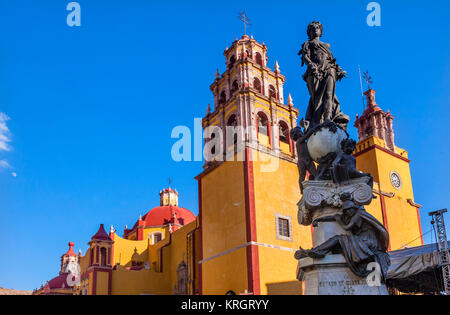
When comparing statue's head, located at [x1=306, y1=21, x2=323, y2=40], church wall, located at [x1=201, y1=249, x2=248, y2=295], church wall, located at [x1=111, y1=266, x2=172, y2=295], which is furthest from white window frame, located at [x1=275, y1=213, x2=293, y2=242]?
statue's head, located at [x1=306, y1=21, x2=323, y2=40]

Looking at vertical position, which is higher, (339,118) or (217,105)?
(217,105)

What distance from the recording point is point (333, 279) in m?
5.04

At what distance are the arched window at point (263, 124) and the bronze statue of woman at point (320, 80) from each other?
1500 centimetres

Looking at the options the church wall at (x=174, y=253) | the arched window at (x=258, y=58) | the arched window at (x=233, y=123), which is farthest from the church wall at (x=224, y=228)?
the arched window at (x=258, y=58)

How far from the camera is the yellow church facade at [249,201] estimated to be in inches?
745

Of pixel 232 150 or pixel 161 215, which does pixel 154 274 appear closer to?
pixel 161 215

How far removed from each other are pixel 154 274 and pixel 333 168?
25254 millimetres

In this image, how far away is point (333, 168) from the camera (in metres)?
5.57

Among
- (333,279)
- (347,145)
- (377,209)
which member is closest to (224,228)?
(377,209)

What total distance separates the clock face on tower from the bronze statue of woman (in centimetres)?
2027

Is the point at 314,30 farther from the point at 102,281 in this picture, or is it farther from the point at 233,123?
the point at 102,281

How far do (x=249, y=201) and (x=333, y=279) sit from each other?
14.0m

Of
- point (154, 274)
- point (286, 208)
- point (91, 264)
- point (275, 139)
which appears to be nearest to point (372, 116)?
point (275, 139)
